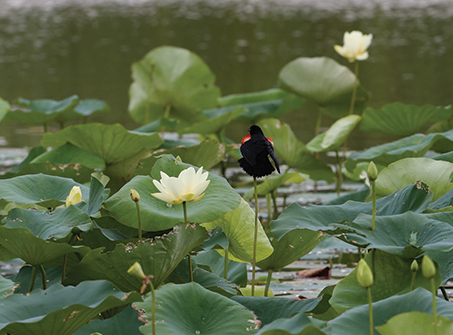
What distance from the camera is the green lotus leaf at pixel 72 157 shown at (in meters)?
2.05

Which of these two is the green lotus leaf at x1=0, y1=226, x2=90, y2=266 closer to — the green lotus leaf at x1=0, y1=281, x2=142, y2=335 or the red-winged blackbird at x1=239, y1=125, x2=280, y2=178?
the green lotus leaf at x1=0, y1=281, x2=142, y2=335

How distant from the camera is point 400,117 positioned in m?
2.46

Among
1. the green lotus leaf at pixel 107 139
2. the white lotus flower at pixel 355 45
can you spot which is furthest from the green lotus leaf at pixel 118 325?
the white lotus flower at pixel 355 45

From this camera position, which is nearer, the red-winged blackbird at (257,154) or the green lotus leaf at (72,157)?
the red-winged blackbird at (257,154)

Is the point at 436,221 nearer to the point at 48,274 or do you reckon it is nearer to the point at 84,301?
the point at 84,301

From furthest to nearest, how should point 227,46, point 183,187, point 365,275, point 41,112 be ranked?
point 227,46 → point 41,112 → point 183,187 → point 365,275

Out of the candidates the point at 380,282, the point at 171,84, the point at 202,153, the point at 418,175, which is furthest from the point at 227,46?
the point at 380,282

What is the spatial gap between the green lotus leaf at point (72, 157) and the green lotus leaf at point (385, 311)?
1345mm

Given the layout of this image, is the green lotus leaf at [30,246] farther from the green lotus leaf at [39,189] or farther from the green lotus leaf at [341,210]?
the green lotus leaf at [341,210]

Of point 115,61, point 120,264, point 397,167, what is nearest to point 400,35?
point 115,61

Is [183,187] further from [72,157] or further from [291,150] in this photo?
[291,150]

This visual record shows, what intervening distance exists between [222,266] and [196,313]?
1.73 feet

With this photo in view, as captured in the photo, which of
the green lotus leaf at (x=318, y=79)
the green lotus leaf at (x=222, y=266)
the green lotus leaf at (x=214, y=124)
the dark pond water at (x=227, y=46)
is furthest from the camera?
the dark pond water at (x=227, y=46)

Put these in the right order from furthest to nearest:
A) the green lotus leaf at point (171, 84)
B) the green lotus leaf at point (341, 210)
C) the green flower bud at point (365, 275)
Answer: the green lotus leaf at point (171, 84)
the green lotus leaf at point (341, 210)
the green flower bud at point (365, 275)
